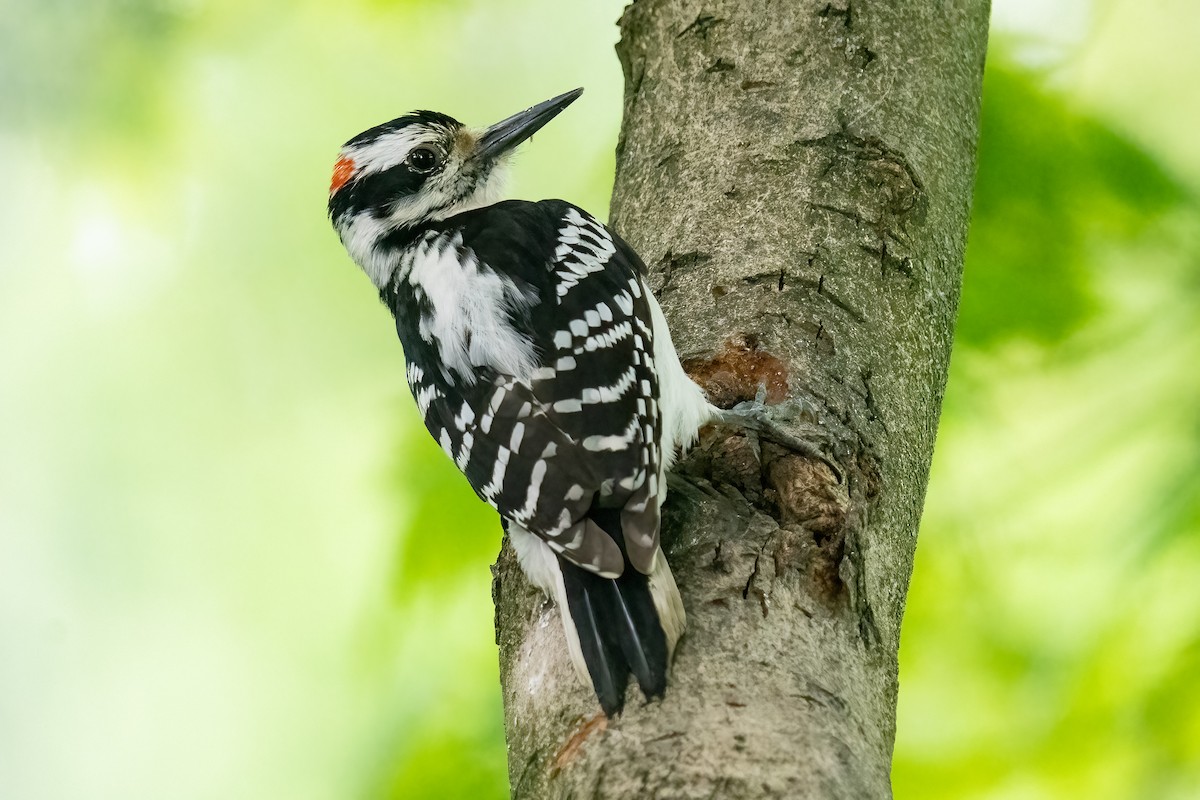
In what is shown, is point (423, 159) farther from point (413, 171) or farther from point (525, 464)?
point (525, 464)

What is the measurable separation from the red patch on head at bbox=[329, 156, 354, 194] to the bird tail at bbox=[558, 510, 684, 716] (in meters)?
1.58

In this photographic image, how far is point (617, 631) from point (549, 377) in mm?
770

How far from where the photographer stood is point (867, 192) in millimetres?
2492

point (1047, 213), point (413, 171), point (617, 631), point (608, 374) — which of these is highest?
point (413, 171)

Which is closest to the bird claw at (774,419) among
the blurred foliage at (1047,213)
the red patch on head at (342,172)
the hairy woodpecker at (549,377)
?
the hairy woodpecker at (549,377)

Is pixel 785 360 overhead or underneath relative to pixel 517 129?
underneath

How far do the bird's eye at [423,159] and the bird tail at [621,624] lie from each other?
147 cm

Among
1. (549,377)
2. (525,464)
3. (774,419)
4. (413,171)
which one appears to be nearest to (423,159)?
(413,171)

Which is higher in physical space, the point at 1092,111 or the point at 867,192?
the point at 1092,111

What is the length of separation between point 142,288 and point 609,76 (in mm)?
1699

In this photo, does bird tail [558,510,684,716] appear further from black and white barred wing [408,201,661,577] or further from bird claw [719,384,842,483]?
bird claw [719,384,842,483]

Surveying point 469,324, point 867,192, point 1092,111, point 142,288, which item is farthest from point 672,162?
point 142,288

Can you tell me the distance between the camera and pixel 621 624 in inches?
67.4

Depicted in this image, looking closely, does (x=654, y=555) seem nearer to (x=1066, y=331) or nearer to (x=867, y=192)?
(x=867, y=192)
